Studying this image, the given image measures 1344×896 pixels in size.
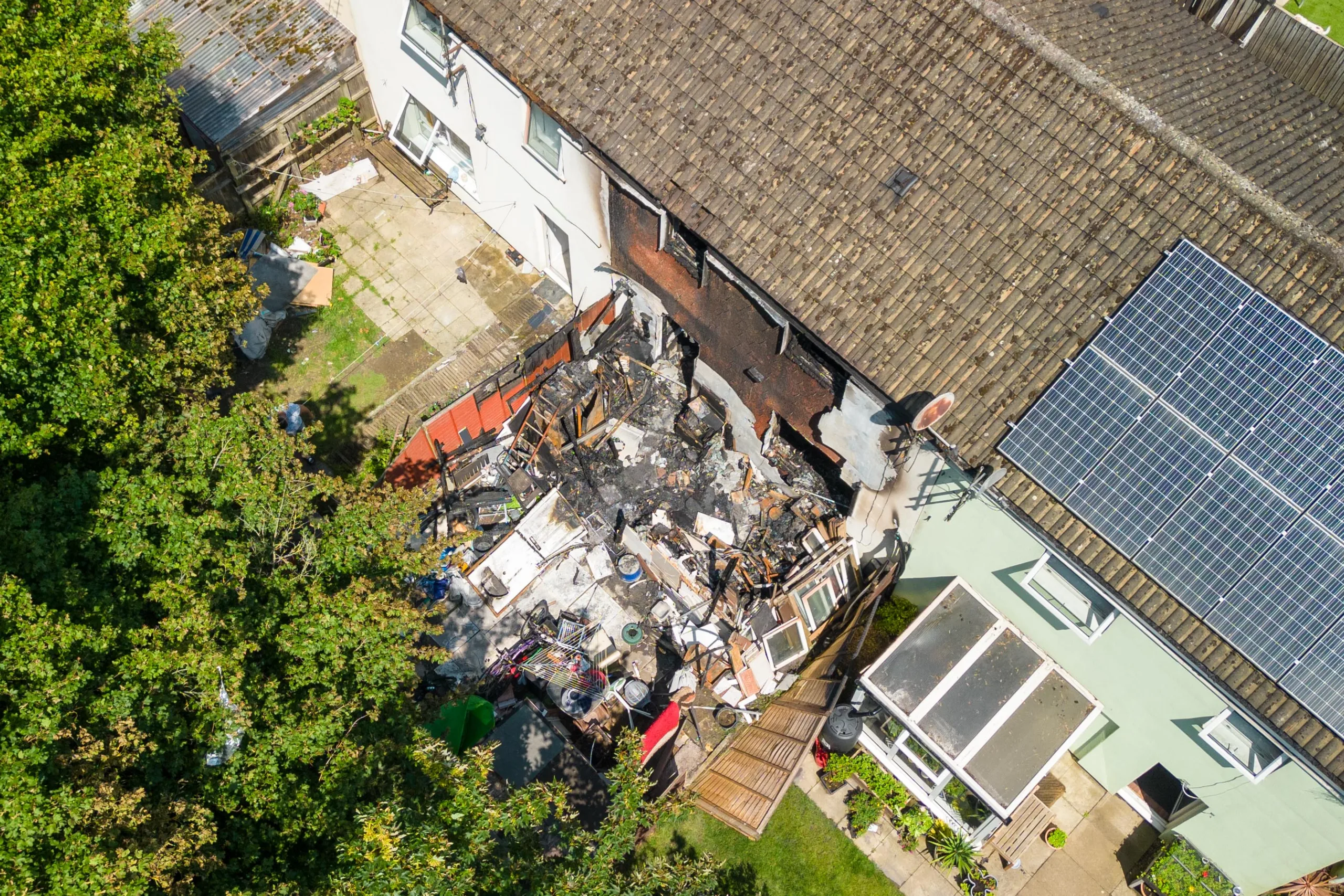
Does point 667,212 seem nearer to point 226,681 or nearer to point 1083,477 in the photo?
point 1083,477

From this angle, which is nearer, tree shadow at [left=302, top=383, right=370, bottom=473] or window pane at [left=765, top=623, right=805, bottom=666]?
window pane at [left=765, top=623, right=805, bottom=666]

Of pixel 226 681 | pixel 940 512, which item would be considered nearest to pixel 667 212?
pixel 940 512

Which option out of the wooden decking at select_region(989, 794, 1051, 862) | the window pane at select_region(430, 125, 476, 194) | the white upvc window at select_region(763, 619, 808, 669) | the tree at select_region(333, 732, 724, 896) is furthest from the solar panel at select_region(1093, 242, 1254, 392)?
the window pane at select_region(430, 125, 476, 194)

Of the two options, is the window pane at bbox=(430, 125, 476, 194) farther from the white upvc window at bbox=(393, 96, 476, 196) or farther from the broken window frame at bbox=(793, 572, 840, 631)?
the broken window frame at bbox=(793, 572, 840, 631)

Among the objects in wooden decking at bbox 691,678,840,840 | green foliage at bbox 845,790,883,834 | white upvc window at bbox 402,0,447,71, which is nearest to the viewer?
wooden decking at bbox 691,678,840,840

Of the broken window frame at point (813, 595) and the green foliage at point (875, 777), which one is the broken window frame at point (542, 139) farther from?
the green foliage at point (875, 777)

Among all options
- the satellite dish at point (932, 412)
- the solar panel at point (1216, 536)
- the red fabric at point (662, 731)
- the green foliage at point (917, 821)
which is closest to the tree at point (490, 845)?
the red fabric at point (662, 731)
